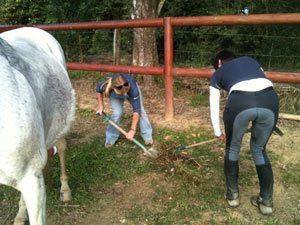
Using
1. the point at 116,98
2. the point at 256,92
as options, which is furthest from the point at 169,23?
the point at 256,92

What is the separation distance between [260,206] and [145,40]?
3.99 m

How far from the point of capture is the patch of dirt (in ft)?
8.61

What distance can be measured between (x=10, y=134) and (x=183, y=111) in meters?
3.55

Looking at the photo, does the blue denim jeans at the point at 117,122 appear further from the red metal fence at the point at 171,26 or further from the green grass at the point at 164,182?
the red metal fence at the point at 171,26

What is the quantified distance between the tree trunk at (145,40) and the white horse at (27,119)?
3646 mm

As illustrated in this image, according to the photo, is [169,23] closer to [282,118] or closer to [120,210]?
[282,118]

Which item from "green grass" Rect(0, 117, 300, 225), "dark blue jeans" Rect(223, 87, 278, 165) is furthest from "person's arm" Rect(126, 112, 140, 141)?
"dark blue jeans" Rect(223, 87, 278, 165)

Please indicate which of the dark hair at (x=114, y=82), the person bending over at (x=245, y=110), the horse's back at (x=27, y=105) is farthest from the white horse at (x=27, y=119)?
the person bending over at (x=245, y=110)

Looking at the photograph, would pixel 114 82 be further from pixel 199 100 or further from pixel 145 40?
pixel 145 40

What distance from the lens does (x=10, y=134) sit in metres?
1.38

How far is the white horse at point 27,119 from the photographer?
1395 millimetres

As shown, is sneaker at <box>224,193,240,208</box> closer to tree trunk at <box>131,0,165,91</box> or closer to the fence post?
the fence post

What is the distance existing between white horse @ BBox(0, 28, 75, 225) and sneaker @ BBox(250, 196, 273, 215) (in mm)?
1844

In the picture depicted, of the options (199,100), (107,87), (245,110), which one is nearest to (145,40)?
(199,100)
